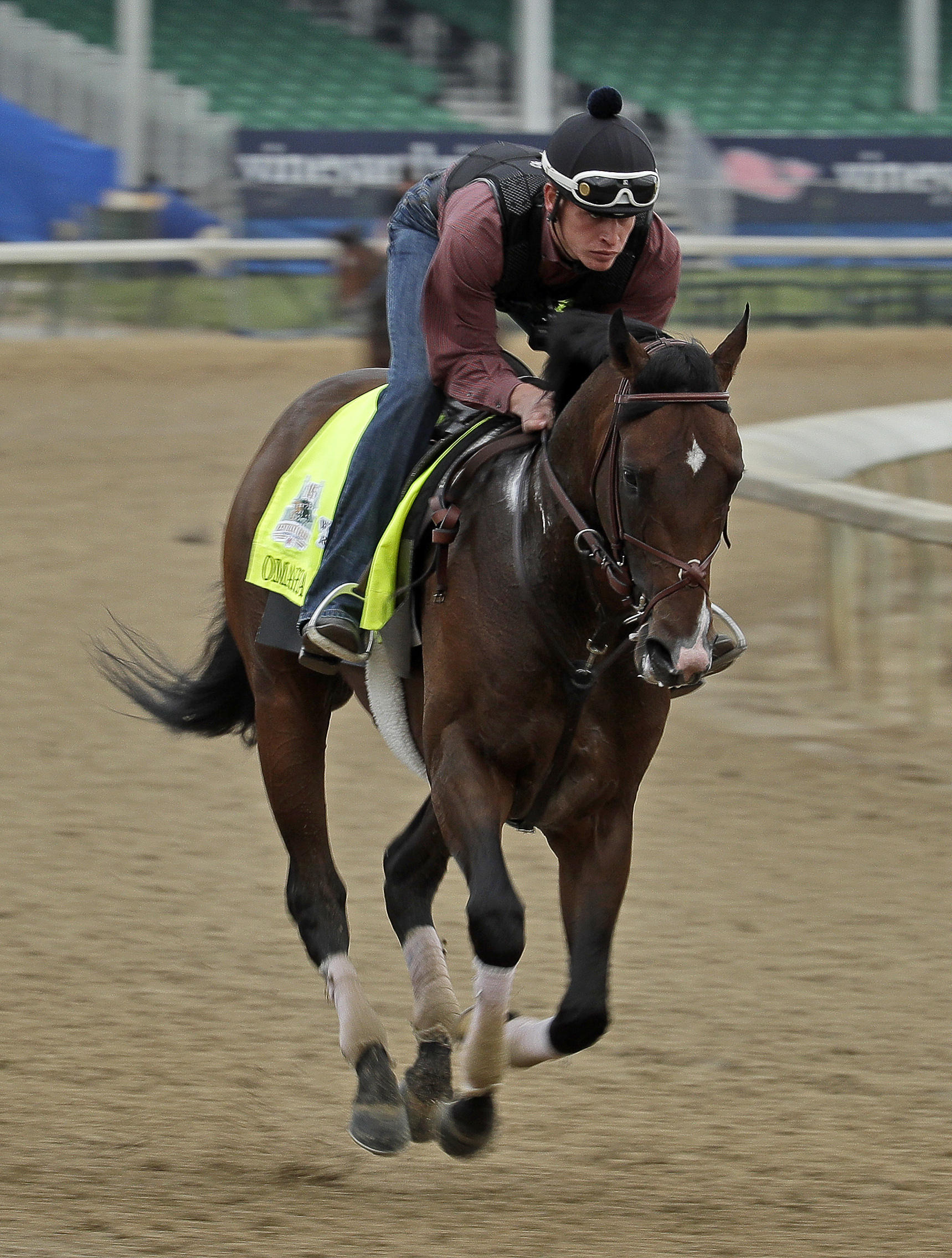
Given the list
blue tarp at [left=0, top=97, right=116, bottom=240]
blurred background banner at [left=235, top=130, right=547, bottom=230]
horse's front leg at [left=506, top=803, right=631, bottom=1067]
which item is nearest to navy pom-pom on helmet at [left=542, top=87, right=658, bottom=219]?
horse's front leg at [left=506, top=803, right=631, bottom=1067]

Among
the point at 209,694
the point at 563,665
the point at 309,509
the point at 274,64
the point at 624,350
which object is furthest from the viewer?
the point at 274,64

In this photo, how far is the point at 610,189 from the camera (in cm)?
381

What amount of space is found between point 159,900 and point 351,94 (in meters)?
19.8

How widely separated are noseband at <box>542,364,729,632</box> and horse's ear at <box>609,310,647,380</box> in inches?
1.2

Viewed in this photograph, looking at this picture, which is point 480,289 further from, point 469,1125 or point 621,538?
point 469,1125

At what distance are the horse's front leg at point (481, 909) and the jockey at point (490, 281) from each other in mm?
571

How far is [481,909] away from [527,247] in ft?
4.97

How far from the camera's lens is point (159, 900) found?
5.79 meters

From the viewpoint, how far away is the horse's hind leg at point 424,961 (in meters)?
4.23

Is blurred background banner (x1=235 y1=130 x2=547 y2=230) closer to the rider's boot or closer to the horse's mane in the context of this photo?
the rider's boot

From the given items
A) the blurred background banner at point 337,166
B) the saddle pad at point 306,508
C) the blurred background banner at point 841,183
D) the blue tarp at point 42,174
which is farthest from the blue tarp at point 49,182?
the saddle pad at point 306,508

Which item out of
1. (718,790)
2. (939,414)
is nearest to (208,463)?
(939,414)

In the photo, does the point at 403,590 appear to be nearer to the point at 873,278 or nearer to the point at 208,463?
the point at 208,463

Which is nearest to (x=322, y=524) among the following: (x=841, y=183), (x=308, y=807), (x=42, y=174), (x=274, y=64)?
(x=308, y=807)
